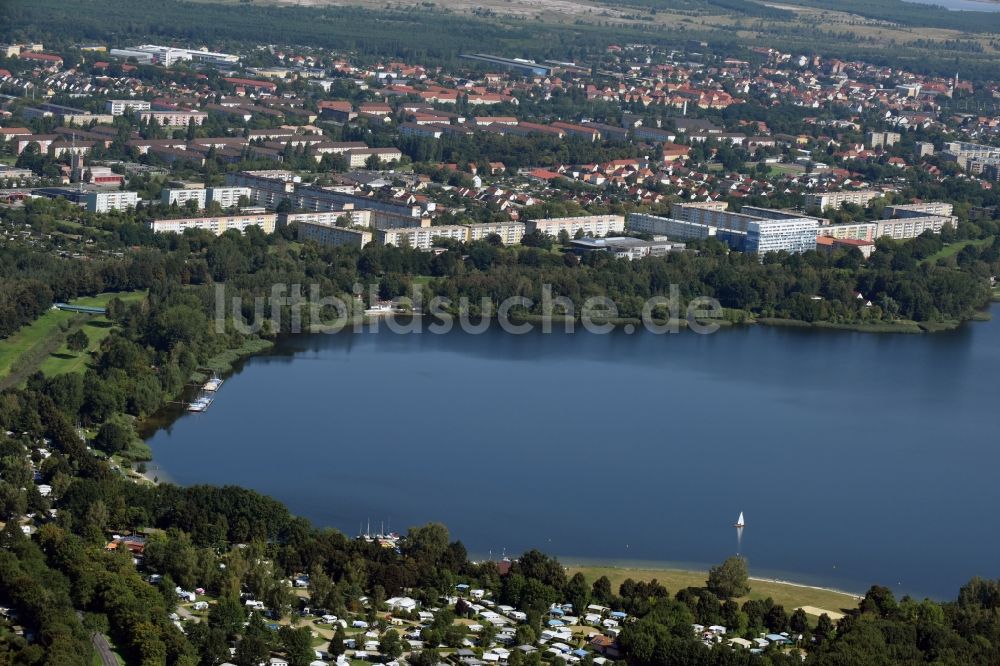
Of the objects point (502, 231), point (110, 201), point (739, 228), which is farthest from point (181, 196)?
point (739, 228)

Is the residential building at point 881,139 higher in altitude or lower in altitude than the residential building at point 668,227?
lower

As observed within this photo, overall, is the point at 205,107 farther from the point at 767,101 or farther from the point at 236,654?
the point at 236,654

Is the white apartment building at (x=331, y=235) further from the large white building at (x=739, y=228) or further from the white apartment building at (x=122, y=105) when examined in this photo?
the white apartment building at (x=122, y=105)

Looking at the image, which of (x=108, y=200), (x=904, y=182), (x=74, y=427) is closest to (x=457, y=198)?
(x=108, y=200)

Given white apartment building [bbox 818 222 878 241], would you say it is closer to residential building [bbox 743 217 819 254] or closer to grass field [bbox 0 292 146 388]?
residential building [bbox 743 217 819 254]

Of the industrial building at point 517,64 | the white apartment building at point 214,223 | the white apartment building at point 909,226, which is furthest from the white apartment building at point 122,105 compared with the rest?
the white apartment building at point 909,226

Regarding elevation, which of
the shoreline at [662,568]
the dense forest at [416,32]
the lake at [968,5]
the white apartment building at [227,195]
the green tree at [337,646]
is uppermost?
the green tree at [337,646]

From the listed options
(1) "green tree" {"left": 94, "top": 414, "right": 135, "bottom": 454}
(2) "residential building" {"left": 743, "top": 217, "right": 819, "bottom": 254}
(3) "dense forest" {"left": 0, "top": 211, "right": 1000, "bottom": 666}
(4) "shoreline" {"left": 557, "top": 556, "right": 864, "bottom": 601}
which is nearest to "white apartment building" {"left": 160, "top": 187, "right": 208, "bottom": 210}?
(2) "residential building" {"left": 743, "top": 217, "right": 819, "bottom": 254}
